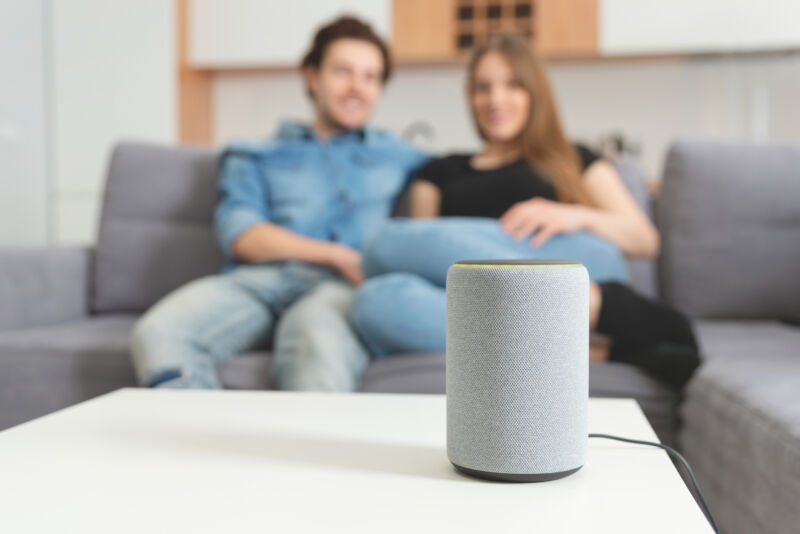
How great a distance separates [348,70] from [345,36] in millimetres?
89

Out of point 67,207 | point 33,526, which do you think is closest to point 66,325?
point 33,526

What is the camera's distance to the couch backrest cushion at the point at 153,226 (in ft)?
6.42

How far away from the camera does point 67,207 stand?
3.69 m

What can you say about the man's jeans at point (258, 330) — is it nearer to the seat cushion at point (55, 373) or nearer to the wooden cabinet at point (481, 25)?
the seat cushion at point (55, 373)

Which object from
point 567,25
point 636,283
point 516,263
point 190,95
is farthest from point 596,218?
point 190,95

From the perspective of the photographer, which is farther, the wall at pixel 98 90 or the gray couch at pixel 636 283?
the wall at pixel 98 90

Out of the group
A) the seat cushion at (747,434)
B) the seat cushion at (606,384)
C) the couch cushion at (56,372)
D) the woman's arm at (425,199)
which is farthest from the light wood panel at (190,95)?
the seat cushion at (747,434)

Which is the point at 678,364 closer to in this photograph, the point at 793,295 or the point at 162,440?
the point at 793,295

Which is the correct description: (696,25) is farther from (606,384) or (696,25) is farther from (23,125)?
(23,125)

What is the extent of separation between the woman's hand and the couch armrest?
42.3 inches

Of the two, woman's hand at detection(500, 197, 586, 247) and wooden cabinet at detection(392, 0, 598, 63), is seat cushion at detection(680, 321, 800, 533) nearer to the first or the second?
woman's hand at detection(500, 197, 586, 247)

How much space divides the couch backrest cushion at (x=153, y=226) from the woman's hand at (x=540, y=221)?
0.82 metres

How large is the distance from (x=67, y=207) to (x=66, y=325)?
6.86 ft

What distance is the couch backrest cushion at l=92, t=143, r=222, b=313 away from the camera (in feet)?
6.42
